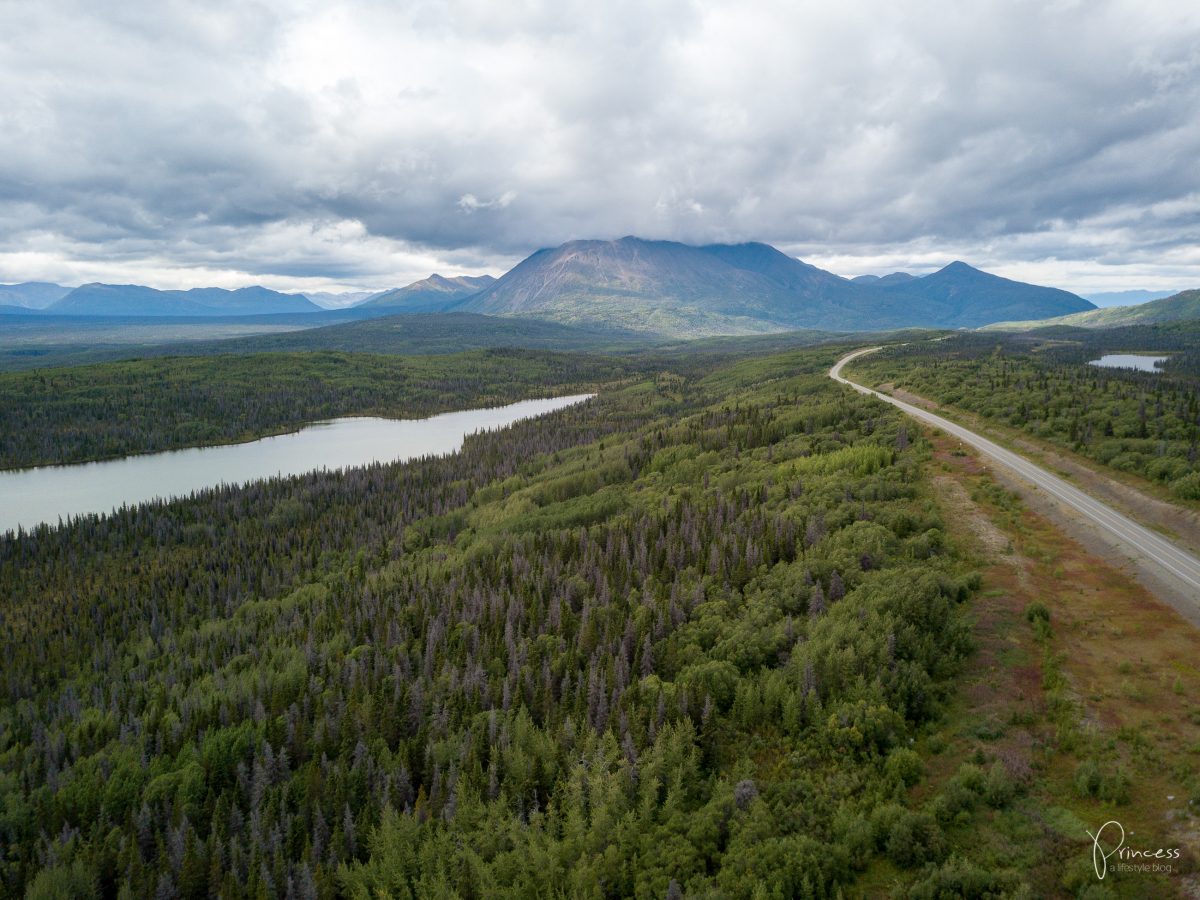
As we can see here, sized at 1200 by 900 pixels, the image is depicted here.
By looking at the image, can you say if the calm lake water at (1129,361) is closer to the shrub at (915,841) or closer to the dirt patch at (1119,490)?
the dirt patch at (1119,490)

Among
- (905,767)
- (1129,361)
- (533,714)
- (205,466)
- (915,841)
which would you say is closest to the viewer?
(915,841)

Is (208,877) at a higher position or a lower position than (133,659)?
higher

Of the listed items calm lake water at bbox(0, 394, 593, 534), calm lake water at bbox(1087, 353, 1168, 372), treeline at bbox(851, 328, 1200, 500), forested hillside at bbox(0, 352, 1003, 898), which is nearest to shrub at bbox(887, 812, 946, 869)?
forested hillside at bbox(0, 352, 1003, 898)

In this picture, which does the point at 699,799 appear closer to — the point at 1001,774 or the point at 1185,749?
the point at 1001,774

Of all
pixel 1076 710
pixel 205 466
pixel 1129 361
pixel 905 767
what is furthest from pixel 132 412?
pixel 1129 361

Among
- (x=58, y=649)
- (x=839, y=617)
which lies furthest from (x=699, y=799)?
(x=58, y=649)

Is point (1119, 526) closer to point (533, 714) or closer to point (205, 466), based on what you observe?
point (533, 714)
